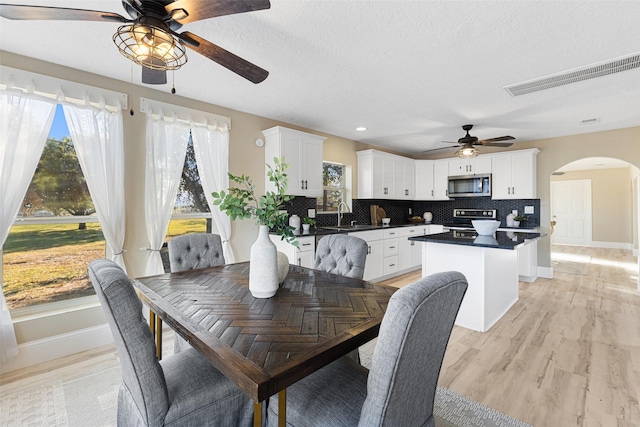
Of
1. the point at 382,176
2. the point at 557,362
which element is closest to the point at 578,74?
the point at 557,362

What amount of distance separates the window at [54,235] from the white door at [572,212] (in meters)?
11.7

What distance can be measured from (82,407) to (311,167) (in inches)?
132

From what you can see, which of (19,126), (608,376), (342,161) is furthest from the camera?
(342,161)

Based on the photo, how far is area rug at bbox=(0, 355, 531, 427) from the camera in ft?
5.61

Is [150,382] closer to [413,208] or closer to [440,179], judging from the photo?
[440,179]

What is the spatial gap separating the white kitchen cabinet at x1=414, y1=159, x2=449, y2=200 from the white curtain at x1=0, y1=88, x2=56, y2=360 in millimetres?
5952

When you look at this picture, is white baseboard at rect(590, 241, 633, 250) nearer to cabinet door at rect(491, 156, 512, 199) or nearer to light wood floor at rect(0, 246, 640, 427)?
cabinet door at rect(491, 156, 512, 199)

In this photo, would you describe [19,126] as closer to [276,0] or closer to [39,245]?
[39,245]

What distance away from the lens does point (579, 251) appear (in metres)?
7.83

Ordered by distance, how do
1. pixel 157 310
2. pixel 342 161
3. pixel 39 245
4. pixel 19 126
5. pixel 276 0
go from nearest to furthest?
pixel 157 310, pixel 276 0, pixel 19 126, pixel 39 245, pixel 342 161

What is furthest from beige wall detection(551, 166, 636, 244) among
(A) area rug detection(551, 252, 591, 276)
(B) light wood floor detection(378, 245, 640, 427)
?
(B) light wood floor detection(378, 245, 640, 427)

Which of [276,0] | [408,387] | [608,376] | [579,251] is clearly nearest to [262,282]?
[408,387]

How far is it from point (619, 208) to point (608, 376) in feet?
29.4

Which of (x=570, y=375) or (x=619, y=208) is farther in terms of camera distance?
(x=619, y=208)
